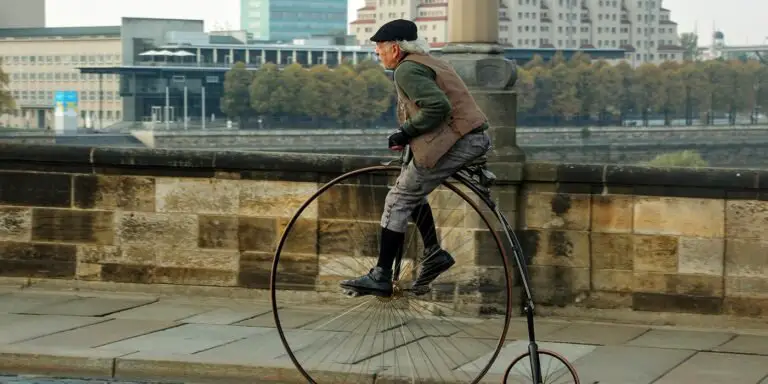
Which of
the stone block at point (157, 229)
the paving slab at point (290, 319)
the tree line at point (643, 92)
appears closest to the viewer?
the paving slab at point (290, 319)

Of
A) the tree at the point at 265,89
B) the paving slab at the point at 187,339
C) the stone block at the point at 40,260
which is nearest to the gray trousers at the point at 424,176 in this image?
the paving slab at the point at 187,339

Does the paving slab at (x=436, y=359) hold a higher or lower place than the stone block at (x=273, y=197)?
lower

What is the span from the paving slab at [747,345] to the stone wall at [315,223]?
45 cm

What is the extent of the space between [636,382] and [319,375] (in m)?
1.39

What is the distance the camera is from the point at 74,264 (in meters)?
9.26

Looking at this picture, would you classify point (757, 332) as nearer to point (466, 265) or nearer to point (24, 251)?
point (466, 265)

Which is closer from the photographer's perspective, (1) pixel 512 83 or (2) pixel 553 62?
(1) pixel 512 83

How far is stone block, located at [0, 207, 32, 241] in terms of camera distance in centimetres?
932

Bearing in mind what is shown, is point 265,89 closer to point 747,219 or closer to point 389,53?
point 747,219

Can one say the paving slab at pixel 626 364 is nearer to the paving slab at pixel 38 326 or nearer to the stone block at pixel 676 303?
the stone block at pixel 676 303

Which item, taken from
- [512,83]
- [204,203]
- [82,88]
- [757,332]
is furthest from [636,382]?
[82,88]

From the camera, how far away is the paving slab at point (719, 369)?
6305 mm

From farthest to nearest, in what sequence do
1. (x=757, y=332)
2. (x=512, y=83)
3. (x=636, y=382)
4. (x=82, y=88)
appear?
(x=82, y=88), (x=512, y=83), (x=757, y=332), (x=636, y=382)

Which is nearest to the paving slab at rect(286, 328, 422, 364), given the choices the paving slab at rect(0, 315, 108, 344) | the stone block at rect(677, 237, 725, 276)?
the paving slab at rect(0, 315, 108, 344)
